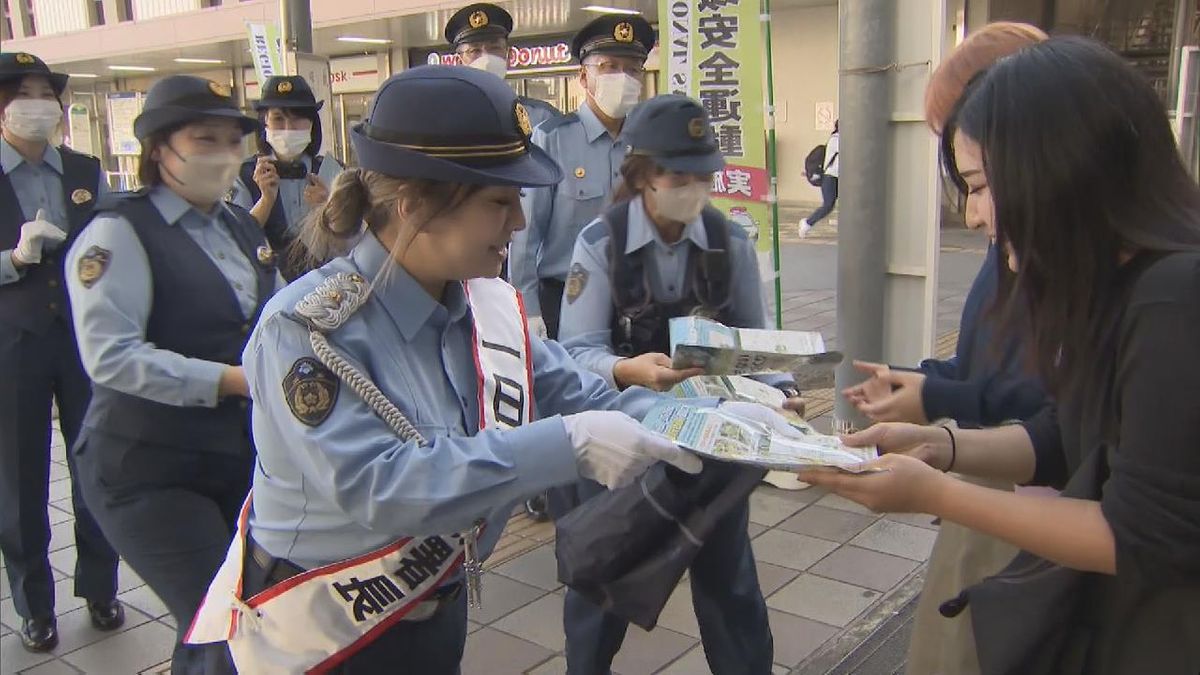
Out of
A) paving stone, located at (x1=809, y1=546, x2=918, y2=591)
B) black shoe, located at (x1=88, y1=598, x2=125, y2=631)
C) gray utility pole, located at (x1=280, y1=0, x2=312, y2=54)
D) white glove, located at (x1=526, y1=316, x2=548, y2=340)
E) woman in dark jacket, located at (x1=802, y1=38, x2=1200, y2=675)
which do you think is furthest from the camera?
gray utility pole, located at (x1=280, y1=0, x2=312, y2=54)

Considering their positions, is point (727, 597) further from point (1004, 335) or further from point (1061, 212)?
point (1061, 212)

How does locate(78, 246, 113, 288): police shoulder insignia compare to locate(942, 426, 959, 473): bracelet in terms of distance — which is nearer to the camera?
locate(942, 426, 959, 473): bracelet

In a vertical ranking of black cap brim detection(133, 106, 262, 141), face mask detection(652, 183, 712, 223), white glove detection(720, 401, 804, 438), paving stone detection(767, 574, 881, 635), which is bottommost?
paving stone detection(767, 574, 881, 635)

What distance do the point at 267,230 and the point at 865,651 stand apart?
140 inches

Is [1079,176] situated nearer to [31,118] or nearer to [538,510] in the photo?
[538,510]

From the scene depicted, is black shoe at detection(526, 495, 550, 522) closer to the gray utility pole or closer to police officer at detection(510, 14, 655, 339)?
police officer at detection(510, 14, 655, 339)

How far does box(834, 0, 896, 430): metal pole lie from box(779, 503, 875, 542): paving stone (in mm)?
527

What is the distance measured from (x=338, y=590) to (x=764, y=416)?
2.92ft

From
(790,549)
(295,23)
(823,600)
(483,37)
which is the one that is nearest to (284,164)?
(295,23)

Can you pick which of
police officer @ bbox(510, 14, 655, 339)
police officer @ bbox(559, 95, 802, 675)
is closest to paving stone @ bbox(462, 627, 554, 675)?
police officer @ bbox(559, 95, 802, 675)

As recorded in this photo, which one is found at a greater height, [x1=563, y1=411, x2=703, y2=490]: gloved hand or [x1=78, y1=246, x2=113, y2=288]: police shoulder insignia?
[x1=78, y1=246, x2=113, y2=288]: police shoulder insignia

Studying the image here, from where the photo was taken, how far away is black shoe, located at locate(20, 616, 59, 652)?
3670 mm

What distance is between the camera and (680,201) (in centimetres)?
286

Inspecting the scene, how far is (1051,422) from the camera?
6.30 feet
